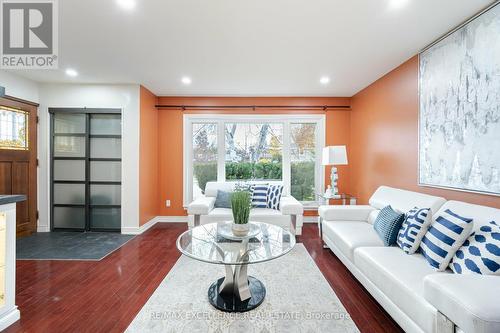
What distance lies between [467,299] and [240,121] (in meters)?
4.05

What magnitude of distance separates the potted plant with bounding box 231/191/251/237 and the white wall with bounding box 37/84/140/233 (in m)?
2.39

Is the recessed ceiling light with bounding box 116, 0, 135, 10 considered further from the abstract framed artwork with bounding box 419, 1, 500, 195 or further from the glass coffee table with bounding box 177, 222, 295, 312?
the abstract framed artwork with bounding box 419, 1, 500, 195

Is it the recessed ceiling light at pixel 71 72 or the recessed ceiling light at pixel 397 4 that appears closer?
the recessed ceiling light at pixel 397 4

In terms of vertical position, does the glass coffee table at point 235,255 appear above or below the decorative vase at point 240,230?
below

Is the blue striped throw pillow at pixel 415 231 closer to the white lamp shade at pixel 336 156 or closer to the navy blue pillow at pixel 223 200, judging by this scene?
the white lamp shade at pixel 336 156

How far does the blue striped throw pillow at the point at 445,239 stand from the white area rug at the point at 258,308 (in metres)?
0.81

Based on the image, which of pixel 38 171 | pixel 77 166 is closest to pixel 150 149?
pixel 77 166

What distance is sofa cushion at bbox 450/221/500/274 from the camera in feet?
4.69

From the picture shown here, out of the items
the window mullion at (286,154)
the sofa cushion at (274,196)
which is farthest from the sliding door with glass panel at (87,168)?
the window mullion at (286,154)

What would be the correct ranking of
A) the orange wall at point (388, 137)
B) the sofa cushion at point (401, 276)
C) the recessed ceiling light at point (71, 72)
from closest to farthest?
the sofa cushion at point (401, 276) < the orange wall at point (388, 137) < the recessed ceiling light at point (71, 72)

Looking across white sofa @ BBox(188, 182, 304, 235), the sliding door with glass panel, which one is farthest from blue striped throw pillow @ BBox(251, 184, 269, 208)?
the sliding door with glass panel

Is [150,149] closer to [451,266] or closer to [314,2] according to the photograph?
[314,2]

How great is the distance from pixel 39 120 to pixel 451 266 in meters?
5.77

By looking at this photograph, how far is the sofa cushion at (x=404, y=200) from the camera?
2244 millimetres
